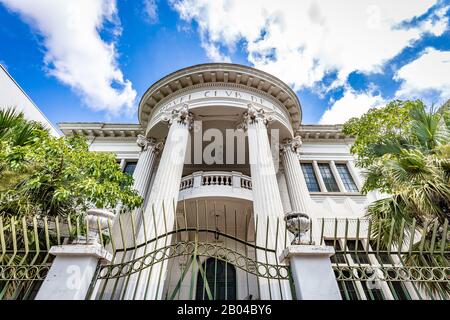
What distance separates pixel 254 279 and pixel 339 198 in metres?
5.96

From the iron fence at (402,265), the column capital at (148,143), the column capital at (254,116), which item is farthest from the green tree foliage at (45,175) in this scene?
the iron fence at (402,265)

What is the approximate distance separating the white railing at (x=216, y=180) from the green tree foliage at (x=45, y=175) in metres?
3.12

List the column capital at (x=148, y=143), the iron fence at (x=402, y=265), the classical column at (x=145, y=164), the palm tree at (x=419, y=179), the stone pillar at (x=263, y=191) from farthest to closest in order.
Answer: the column capital at (x=148, y=143), the classical column at (x=145, y=164), the stone pillar at (x=263, y=191), the palm tree at (x=419, y=179), the iron fence at (x=402, y=265)

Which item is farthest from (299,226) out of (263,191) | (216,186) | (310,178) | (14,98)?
(14,98)

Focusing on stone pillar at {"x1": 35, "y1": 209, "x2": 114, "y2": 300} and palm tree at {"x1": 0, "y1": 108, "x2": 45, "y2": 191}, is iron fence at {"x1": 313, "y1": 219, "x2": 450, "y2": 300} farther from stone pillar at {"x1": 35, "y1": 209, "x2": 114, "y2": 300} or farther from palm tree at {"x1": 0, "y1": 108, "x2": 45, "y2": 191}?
palm tree at {"x1": 0, "y1": 108, "x2": 45, "y2": 191}

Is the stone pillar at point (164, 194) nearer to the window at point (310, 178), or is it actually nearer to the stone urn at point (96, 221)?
the stone urn at point (96, 221)

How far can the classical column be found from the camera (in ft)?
32.4

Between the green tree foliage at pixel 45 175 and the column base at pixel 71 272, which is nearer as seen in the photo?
the column base at pixel 71 272

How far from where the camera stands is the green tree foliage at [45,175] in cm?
557

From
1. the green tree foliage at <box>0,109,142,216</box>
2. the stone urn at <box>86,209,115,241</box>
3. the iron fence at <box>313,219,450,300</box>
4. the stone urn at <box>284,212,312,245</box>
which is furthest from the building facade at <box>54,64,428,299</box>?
the stone urn at <box>86,209,115,241</box>

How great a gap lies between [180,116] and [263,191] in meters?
4.99

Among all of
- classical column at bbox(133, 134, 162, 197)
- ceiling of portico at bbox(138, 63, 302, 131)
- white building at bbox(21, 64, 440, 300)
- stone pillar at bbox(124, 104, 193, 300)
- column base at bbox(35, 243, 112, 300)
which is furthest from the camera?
ceiling of portico at bbox(138, 63, 302, 131)

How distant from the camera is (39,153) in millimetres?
5875
